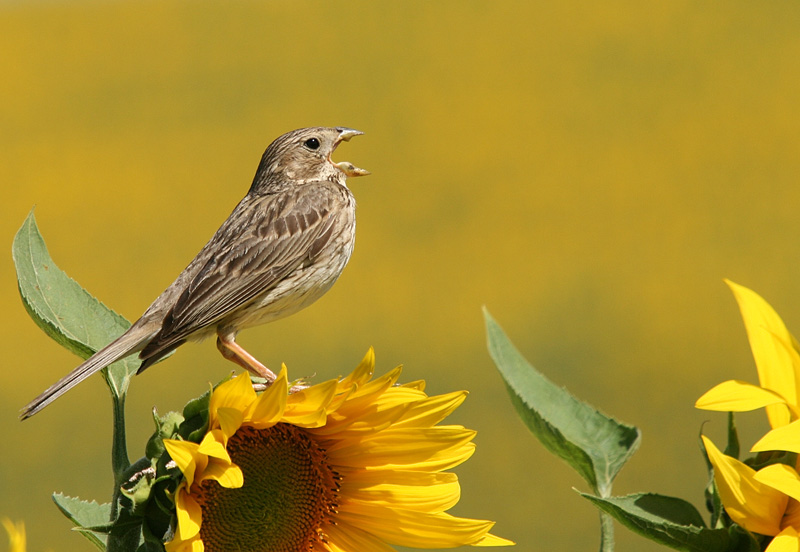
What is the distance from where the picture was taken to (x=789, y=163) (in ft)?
89.5

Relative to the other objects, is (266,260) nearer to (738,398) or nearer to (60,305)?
(60,305)

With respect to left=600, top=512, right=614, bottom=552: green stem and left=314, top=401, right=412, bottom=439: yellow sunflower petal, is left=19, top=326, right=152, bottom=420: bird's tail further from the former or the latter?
left=600, top=512, right=614, bottom=552: green stem

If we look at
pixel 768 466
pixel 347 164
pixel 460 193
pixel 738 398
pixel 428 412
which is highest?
pixel 460 193

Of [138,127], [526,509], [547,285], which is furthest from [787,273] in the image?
[138,127]

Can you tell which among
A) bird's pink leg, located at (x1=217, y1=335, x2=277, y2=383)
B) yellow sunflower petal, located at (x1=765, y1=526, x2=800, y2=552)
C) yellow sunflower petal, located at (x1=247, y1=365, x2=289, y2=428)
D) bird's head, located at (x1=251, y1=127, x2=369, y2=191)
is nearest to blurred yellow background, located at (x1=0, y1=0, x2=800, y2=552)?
bird's head, located at (x1=251, y1=127, x2=369, y2=191)

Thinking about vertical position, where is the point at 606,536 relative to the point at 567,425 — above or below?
below

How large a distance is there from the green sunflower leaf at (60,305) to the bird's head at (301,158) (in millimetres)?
1957

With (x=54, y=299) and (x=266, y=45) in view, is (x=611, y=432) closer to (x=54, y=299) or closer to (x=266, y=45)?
(x=54, y=299)

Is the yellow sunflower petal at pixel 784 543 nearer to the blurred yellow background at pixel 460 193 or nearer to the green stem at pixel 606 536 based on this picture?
the green stem at pixel 606 536

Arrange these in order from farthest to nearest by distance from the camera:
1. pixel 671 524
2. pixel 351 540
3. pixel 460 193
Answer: pixel 460 193 → pixel 351 540 → pixel 671 524

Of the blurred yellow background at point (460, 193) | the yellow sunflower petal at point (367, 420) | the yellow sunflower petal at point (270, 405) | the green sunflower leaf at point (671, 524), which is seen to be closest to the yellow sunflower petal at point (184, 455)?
the yellow sunflower petal at point (270, 405)

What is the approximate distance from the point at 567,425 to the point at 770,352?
1.21ft

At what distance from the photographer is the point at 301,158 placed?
401 cm

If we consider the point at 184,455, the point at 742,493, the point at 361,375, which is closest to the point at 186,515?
the point at 184,455
